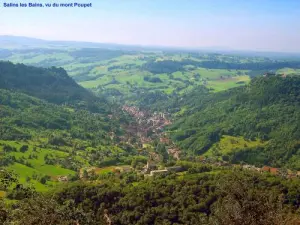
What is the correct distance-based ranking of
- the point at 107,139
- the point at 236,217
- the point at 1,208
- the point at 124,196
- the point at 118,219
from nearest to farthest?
the point at 1,208, the point at 236,217, the point at 118,219, the point at 124,196, the point at 107,139

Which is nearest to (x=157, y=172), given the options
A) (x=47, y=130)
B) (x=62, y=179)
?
(x=62, y=179)

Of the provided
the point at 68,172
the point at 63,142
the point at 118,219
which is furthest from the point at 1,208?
the point at 63,142

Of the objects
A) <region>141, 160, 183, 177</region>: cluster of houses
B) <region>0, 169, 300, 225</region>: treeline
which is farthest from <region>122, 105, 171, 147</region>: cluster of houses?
<region>0, 169, 300, 225</region>: treeline

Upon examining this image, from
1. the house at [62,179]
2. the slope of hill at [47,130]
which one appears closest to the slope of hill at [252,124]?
the slope of hill at [47,130]

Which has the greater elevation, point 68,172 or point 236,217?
point 236,217

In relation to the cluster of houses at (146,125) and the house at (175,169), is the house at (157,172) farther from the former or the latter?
the cluster of houses at (146,125)

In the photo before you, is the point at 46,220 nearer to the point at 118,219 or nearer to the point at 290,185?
the point at 118,219

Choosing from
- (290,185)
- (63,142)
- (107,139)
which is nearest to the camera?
(290,185)

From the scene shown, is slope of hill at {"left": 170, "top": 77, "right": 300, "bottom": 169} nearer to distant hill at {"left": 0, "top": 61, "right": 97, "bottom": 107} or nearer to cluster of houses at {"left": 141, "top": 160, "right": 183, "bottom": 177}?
cluster of houses at {"left": 141, "top": 160, "right": 183, "bottom": 177}

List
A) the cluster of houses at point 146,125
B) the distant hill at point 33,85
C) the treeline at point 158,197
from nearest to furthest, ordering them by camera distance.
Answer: the treeline at point 158,197, the cluster of houses at point 146,125, the distant hill at point 33,85
